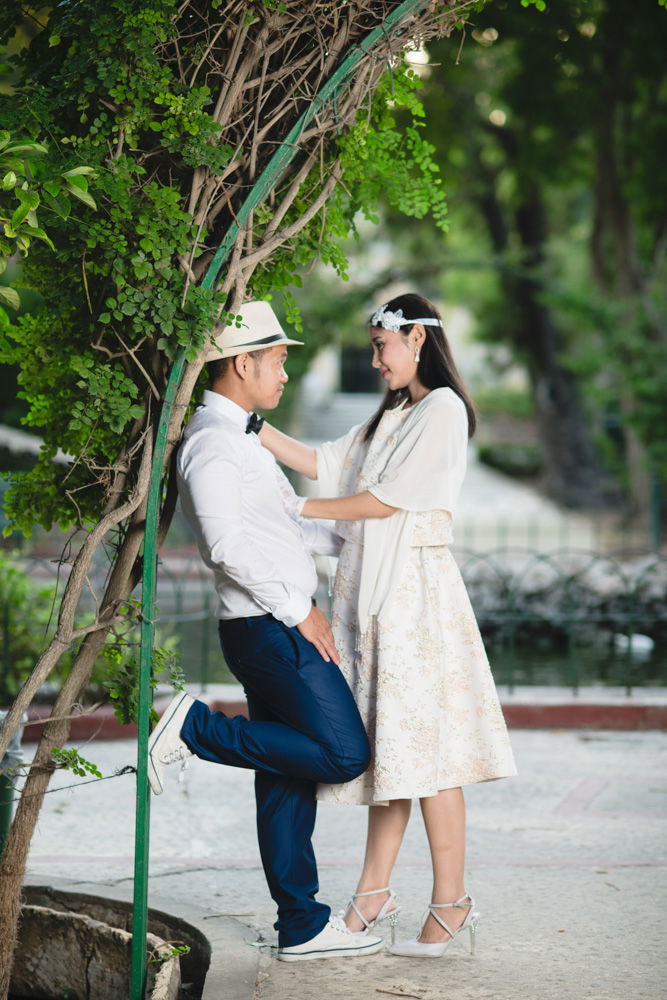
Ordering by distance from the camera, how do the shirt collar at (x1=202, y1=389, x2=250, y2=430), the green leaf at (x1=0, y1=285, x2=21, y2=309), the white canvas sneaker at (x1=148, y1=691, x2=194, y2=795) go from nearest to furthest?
the green leaf at (x1=0, y1=285, x2=21, y2=309), the white canvas sneaker at (x1=148, y1=691, x2=194, y2=795), the shirt collar at (x1=202, y1=389, x2=250, y2=430)

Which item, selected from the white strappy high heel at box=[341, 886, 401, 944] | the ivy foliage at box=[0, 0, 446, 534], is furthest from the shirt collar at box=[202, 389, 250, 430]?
the white strappy high heel at box=[341, 886, 401, 944]

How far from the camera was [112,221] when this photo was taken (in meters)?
3.45

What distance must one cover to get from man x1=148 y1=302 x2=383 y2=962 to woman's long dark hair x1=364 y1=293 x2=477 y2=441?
19.4 inches

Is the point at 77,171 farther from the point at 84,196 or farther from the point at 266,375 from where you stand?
the point at 266,375

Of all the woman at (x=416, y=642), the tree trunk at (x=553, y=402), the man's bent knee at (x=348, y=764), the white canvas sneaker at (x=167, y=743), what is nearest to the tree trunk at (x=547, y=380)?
the tree trunk at (x=553, y=402)

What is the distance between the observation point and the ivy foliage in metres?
3.32

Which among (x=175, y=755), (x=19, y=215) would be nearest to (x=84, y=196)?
(x=19, y=215)

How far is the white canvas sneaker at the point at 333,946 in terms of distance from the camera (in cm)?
392

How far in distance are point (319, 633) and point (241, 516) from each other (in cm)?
45

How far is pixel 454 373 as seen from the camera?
4172 millimetres

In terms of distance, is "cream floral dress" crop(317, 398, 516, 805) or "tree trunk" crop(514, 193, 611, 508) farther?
"tree trunk" crop(514, 193, 611, 508)

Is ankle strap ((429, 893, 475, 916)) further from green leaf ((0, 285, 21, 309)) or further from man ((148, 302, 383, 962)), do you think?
green leaf ((0, 285, 21, 309))

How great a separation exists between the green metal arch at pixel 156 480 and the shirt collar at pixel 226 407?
0.27 m

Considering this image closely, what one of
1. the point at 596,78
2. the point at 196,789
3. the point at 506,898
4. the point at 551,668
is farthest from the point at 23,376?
the point at 596,78
